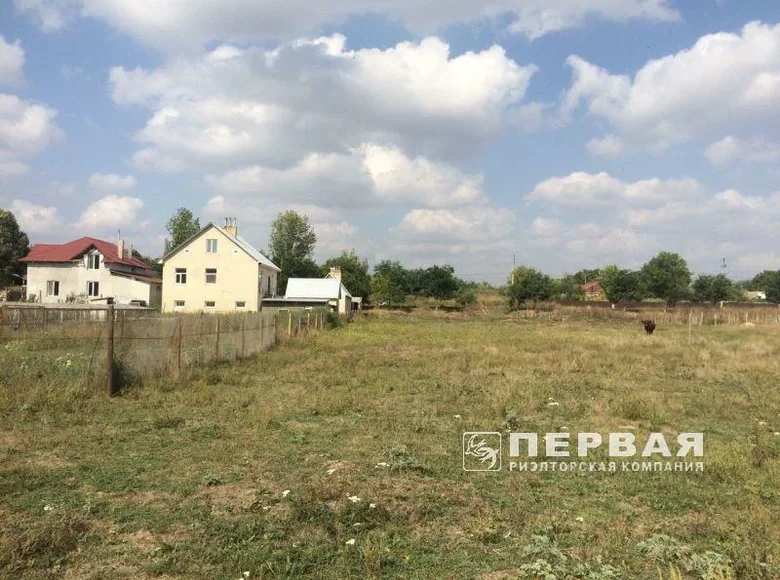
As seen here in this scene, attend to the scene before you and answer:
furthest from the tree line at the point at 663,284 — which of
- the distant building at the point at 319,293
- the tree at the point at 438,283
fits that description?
the distant building at the point at 319,293

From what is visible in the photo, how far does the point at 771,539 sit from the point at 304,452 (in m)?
5.07

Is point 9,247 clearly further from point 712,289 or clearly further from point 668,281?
point 712,289

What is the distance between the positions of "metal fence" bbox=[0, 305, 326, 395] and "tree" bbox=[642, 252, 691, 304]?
6608cm

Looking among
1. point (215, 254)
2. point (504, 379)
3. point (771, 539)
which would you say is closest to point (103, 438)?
point (771, 539)

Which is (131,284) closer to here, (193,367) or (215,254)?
(215,254)

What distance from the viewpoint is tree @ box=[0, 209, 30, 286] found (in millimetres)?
53844

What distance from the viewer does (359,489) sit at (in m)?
5.52

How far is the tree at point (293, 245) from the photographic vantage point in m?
71.4

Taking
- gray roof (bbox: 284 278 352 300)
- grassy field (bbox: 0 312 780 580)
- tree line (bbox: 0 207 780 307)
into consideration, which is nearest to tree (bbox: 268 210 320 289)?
tree line (bbox: 0 207 780 307)

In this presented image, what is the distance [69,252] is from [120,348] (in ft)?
125

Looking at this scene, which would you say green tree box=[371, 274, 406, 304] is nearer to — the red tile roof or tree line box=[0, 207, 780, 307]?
tree line box=[0, 207, 780, 307]

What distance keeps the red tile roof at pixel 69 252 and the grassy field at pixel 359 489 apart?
37023 mm

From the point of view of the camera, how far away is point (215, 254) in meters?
41.7

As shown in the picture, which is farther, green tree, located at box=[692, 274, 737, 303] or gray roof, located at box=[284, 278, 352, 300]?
green tree, located at box=[692, 274, 737, 303]
